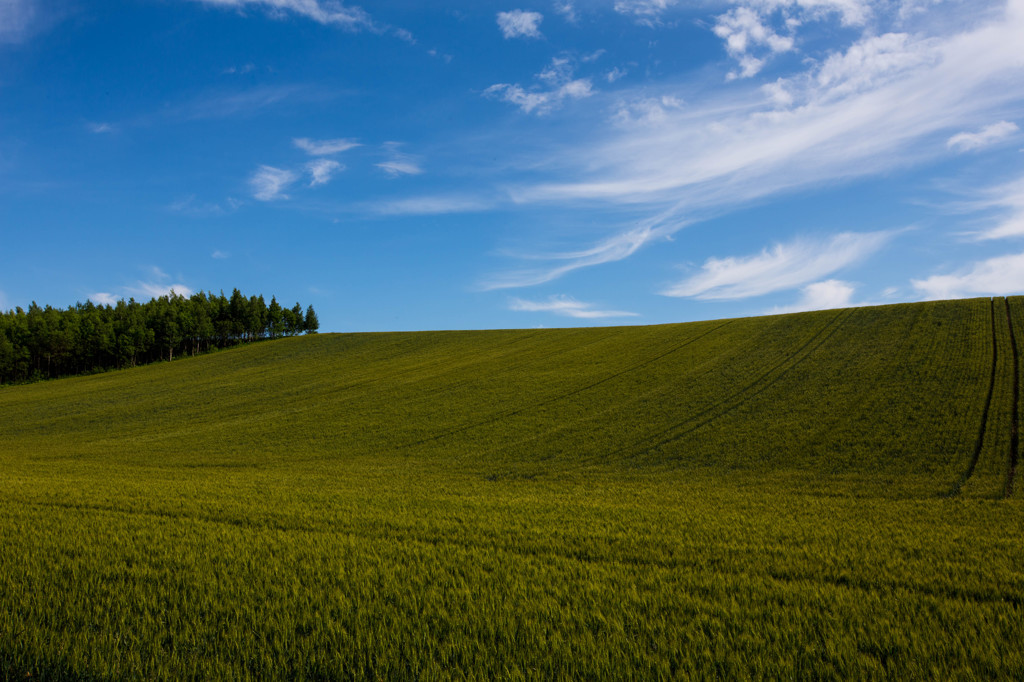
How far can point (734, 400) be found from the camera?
28000 millimetres

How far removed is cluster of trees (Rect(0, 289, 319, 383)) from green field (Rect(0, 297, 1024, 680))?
5159 centimetres

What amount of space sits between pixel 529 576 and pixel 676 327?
51.2m

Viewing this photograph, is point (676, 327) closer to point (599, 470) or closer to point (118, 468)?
point (599, 470)

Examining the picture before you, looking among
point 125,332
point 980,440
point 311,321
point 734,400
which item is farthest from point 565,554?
point 311,321

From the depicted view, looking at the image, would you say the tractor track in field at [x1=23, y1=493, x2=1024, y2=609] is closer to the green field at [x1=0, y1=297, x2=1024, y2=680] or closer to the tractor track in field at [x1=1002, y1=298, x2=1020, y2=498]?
the green field at [x1=0, y1=297, x2=1024, y2=680]

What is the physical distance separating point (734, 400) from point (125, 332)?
8488cm

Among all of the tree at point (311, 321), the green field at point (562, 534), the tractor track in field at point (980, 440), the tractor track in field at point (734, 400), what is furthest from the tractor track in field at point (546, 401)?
the tree at point (311, 321)

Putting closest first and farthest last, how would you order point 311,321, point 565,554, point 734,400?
point 565,554, point 734,400, point 311,321

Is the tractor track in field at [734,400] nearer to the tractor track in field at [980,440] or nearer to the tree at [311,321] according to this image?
the tractor track in field at [980,440]

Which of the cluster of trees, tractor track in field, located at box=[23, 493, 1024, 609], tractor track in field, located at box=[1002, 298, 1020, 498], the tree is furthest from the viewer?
the tree

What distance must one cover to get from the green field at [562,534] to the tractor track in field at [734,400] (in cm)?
25

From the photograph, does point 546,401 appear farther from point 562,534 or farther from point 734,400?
point 562,534

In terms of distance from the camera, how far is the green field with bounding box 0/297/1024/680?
5.24 m

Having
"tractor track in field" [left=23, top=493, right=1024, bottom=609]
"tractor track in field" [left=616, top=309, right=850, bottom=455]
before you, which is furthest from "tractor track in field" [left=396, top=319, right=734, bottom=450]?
"tractor track in field" [left=23, top=493, right=1024, bottom=609]
